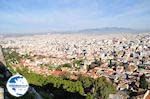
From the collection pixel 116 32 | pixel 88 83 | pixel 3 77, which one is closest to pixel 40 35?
pixel 116 32

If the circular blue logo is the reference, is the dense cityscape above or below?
below

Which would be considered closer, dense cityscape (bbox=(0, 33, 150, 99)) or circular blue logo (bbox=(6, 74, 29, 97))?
circular blue logo (bbox=(6, 74, 29, 97))

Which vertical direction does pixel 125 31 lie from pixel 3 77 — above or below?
below

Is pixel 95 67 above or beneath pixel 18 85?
beneath

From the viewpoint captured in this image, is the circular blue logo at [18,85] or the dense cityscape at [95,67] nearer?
the circular blue logo at [18,85]

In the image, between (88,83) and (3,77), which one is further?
(88,83)

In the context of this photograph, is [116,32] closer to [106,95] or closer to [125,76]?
[125,76]

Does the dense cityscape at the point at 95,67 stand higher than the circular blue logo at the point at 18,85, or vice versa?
the circular blue logo at the point at 18,85

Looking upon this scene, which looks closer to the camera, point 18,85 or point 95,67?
point 18,85
